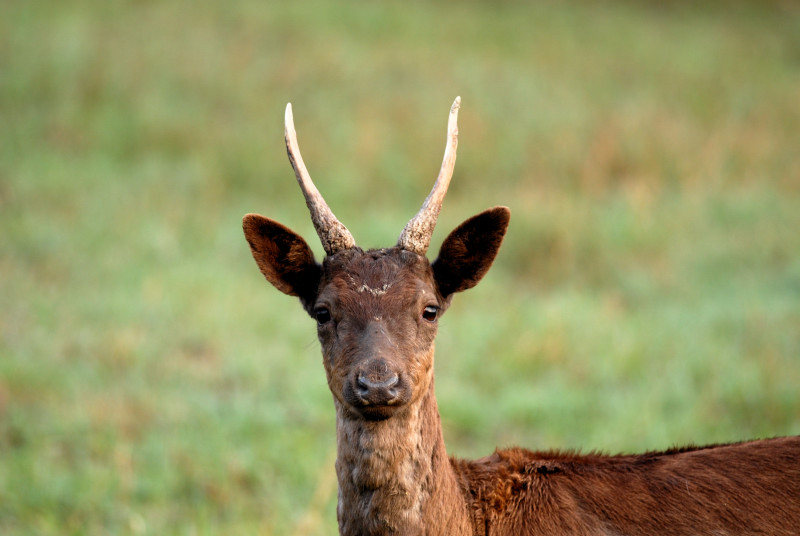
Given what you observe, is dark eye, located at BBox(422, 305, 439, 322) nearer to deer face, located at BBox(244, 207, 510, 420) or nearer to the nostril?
deer face, located at BBox(244, 207, 510, 420)

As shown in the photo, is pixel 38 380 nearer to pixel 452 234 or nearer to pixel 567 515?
pixel 452 234

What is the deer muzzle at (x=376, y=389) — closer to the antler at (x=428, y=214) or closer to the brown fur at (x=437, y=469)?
the brown fur at (x=437, y=469)

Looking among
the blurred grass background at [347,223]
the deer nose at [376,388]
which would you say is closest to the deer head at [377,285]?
the deer nose at [376,388]

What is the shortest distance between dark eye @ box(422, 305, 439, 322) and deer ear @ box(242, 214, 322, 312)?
0.57 meters

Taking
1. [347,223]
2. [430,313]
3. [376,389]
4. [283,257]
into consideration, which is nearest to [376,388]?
[376,389]

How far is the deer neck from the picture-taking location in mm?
3963

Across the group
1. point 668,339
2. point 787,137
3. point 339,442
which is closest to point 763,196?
point 787,137

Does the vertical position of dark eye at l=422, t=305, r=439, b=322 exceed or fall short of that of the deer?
it exceeds it

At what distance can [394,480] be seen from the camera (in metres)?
3.98

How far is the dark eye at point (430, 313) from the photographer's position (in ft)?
14.1

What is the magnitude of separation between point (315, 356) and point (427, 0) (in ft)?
54.3

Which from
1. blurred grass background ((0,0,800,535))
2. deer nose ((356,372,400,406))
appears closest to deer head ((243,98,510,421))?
deer nose ((356,372,400,406))

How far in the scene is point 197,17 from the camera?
20.2m

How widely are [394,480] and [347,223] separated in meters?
9.48
